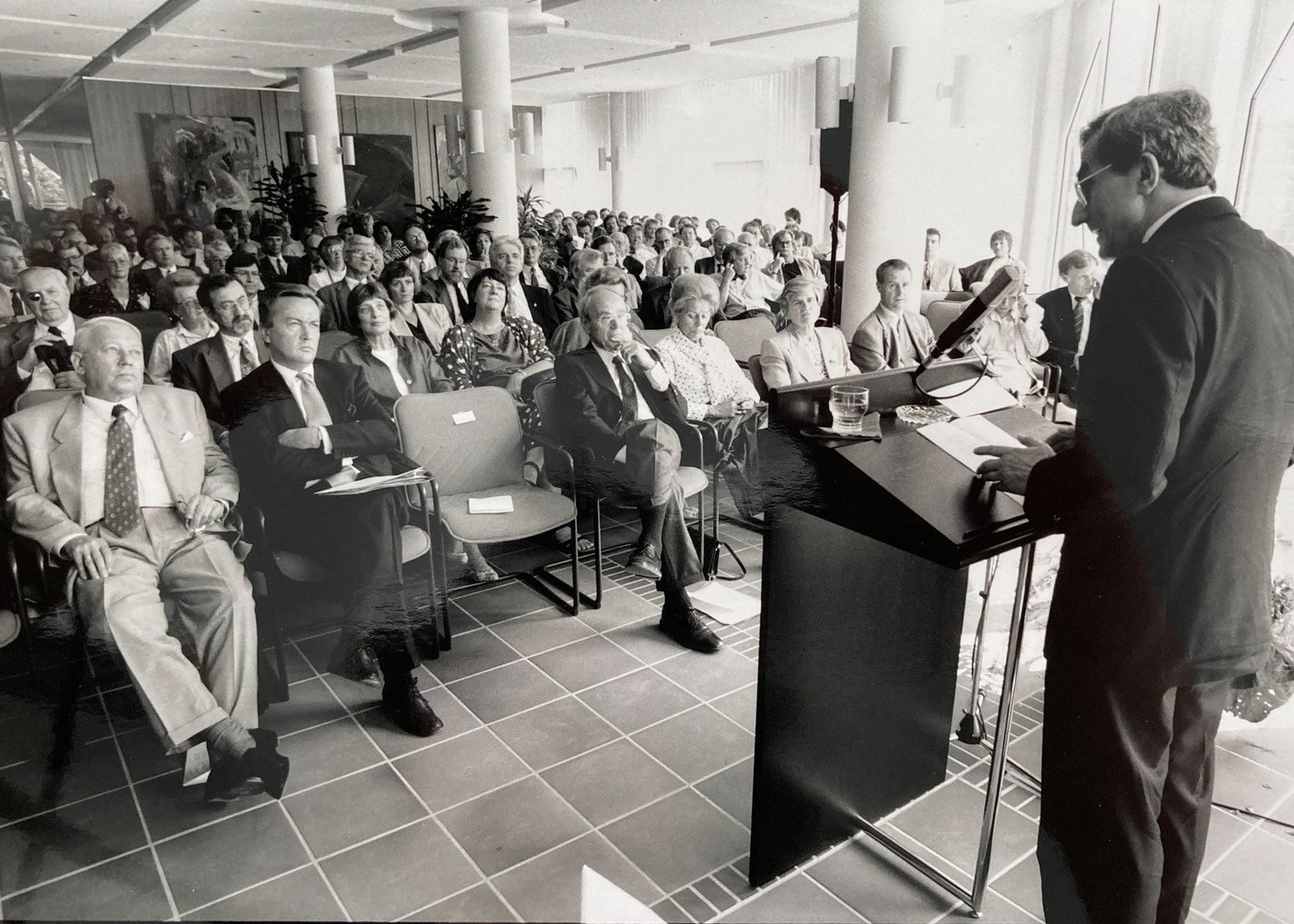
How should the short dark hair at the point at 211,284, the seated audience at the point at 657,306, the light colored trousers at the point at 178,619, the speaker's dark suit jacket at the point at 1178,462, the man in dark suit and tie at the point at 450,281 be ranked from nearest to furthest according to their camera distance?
the speaker's dark suit jacket at the point at 1178,462, the light colored trousers at the point at 178,619, the short dark hair at the point at 211,284, the man in dark suit and tie at the point at 450,281, the seated audience at the point at 657,306

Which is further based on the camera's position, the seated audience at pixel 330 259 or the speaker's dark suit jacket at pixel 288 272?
the seated audience at pixel 330 259

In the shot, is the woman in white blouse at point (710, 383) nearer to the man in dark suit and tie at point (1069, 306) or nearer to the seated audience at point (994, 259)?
the seated audience at point (994, 259)

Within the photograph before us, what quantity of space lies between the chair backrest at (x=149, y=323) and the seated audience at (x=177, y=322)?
17 millimetres

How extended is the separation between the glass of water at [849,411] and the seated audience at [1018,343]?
1414 millimetres

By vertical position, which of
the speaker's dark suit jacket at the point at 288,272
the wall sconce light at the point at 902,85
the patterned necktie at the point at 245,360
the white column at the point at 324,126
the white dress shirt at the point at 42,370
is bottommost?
the patterned necktie at the point at 245,360

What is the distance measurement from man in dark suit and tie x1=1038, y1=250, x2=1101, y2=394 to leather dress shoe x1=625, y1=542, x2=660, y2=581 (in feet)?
5.55

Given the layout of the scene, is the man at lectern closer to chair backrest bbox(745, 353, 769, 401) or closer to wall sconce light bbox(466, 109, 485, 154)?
chair backrest bbox(745, 353, 769, 401)

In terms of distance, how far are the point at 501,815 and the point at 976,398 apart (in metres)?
1.62

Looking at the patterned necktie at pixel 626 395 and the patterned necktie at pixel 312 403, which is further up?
the patterned necktie at pixel 312 403

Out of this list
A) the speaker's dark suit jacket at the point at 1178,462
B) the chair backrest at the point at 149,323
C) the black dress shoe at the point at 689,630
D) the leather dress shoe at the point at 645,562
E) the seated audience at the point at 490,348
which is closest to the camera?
the speaker's dark suit jacket at the point at 1178,462

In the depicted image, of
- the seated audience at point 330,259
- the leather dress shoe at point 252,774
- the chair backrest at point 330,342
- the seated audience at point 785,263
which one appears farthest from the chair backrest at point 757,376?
the seated audience at point 785,263

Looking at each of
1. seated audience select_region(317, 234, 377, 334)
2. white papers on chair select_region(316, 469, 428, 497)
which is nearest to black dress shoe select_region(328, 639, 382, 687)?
white papers on chair select_region(316, 469, 428, 497)

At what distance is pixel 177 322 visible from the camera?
265cm

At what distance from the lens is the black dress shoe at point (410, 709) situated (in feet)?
8.52
